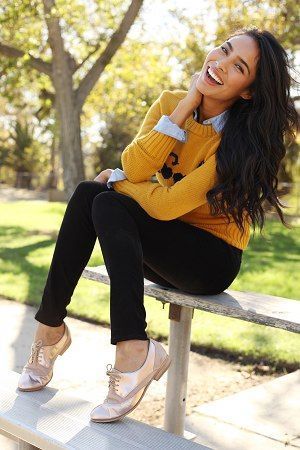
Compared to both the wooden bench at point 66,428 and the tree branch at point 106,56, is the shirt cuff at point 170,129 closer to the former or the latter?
the wooden bench at point 66,428

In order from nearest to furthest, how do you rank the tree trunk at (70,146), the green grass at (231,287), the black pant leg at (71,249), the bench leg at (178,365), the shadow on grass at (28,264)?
the black pant leg at (71,249) → the bench leg at (178,365) → the green grass at (231,287) → the shadow on grass at (28,264) → the tree trunk at (70,146)

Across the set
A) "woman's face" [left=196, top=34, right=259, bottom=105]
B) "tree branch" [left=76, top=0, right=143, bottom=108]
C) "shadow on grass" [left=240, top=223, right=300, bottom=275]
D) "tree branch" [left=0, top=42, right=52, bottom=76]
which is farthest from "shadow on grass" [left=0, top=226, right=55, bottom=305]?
"woman's face" [left=196, top=34, right=259, bottom=105]

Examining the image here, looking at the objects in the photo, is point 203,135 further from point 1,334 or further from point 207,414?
point 1,334

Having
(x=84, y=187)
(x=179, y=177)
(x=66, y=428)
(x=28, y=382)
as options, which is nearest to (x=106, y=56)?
(x=179, y=177)

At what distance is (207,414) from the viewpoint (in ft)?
10.3

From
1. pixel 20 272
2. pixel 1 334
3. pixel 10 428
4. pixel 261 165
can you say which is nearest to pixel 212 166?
pixel 261 165

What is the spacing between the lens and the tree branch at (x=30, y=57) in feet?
36.8

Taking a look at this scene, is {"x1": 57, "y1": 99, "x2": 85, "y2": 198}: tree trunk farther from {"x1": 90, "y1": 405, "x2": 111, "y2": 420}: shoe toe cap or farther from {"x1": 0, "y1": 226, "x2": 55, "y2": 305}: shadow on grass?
{"x1": 90, "y1": 405, "x2": 111, "y2": 420}: shoe toe cap

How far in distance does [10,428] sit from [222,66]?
1429 millimetres

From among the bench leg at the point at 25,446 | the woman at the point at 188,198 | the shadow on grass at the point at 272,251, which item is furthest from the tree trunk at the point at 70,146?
the bench leg at the point at 25,446

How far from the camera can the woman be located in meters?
2.20

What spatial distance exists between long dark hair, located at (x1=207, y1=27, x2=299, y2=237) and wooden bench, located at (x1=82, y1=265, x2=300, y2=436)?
292 mm

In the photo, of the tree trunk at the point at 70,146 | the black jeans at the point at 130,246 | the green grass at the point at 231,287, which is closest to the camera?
the black jeans at the point at 130,246

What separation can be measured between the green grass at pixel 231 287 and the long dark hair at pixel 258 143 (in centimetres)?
188
